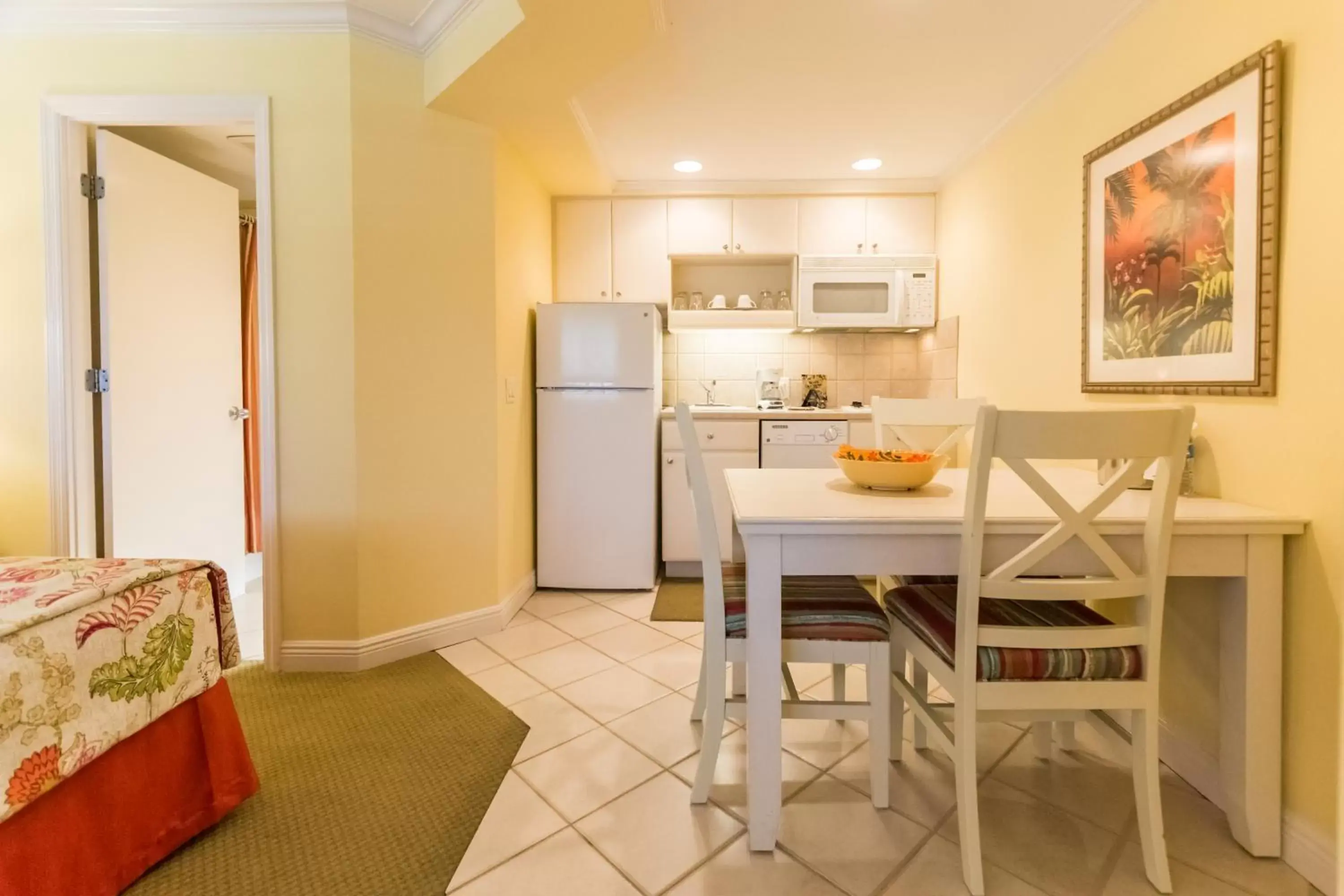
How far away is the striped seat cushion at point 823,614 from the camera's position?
1458 mm

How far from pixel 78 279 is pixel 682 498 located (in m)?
2.66

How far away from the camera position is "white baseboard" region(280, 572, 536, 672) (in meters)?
2.27

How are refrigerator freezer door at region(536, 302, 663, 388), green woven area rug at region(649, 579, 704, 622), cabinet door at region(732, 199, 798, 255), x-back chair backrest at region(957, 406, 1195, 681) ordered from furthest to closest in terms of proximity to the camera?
cabinet door at region(732, 199, 798, 255) < refrigerator freezer door at region(536, 302, 663, 388) < green woven area rug at region(649, 579, 704, 622) < x-back chair backrest at region(957, 406, 1195, 681)

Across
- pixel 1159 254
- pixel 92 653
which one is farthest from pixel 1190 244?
pixel 92 653

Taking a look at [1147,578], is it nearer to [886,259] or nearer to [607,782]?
[607,782]

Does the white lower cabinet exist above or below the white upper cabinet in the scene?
below

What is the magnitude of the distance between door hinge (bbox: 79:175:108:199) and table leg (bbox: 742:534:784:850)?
2.76m

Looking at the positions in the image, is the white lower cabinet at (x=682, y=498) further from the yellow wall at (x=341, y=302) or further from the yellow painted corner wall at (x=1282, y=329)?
the yellow painted corner wall at (x=1282, y=329)

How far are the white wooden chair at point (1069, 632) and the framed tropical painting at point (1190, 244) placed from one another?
510 millimetres

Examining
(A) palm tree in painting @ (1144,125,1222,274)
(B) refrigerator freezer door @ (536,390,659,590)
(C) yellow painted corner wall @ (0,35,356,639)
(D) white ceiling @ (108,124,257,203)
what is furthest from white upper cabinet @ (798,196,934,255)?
(D) white ceiling @ (108,124,257,203)

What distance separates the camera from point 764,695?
4.46 ft

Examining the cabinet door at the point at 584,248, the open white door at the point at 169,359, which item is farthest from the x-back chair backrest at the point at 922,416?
the open white door at the point at 169,359

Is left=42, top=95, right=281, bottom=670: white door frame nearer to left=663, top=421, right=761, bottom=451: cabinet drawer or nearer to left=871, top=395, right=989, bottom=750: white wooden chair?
left=663, top=421, right=761, bottom=451: cabinet drawer

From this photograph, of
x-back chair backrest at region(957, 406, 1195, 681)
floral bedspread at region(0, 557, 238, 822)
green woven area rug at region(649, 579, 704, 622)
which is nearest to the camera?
floral bedspread at region(0, 557, 238, 822)
